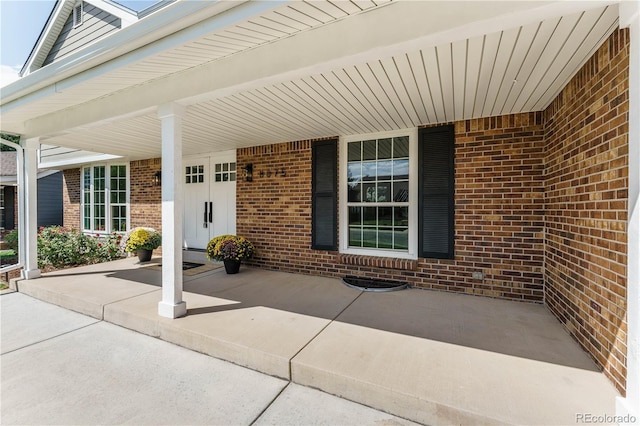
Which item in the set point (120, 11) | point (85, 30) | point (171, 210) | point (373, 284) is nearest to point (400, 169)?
point (373, 284)

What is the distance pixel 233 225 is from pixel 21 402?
4.15 meters

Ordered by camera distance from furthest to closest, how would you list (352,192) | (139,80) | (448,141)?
1. (352,192)
2. (448,141)
3. (139,80)

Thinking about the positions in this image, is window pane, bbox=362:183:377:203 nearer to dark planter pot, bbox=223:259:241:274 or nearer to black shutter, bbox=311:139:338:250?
black shutter, bbox=311:139:338:250

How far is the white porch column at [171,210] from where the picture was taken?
10.3 feet

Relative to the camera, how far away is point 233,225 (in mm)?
6078

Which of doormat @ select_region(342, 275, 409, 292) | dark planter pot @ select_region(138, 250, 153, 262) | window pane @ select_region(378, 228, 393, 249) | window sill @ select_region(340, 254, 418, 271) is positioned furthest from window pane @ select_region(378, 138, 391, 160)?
dark planter pot @ select_region(138, 250, 153, 262)

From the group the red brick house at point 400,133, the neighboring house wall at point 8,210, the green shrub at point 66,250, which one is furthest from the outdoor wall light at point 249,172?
the neighboring house wall at point 8,210

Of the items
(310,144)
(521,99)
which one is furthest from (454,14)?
(310,144)

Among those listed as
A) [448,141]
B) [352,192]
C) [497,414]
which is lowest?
[497,414]

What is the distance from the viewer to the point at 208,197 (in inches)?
253

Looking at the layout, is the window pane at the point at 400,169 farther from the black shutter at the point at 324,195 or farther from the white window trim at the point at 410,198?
the black shutter at the point at 324,195

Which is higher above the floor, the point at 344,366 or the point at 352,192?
the point at 352,192

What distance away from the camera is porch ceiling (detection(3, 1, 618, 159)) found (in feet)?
6.36

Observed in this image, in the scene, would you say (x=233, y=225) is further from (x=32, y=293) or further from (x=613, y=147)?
(x=613, y=147)
